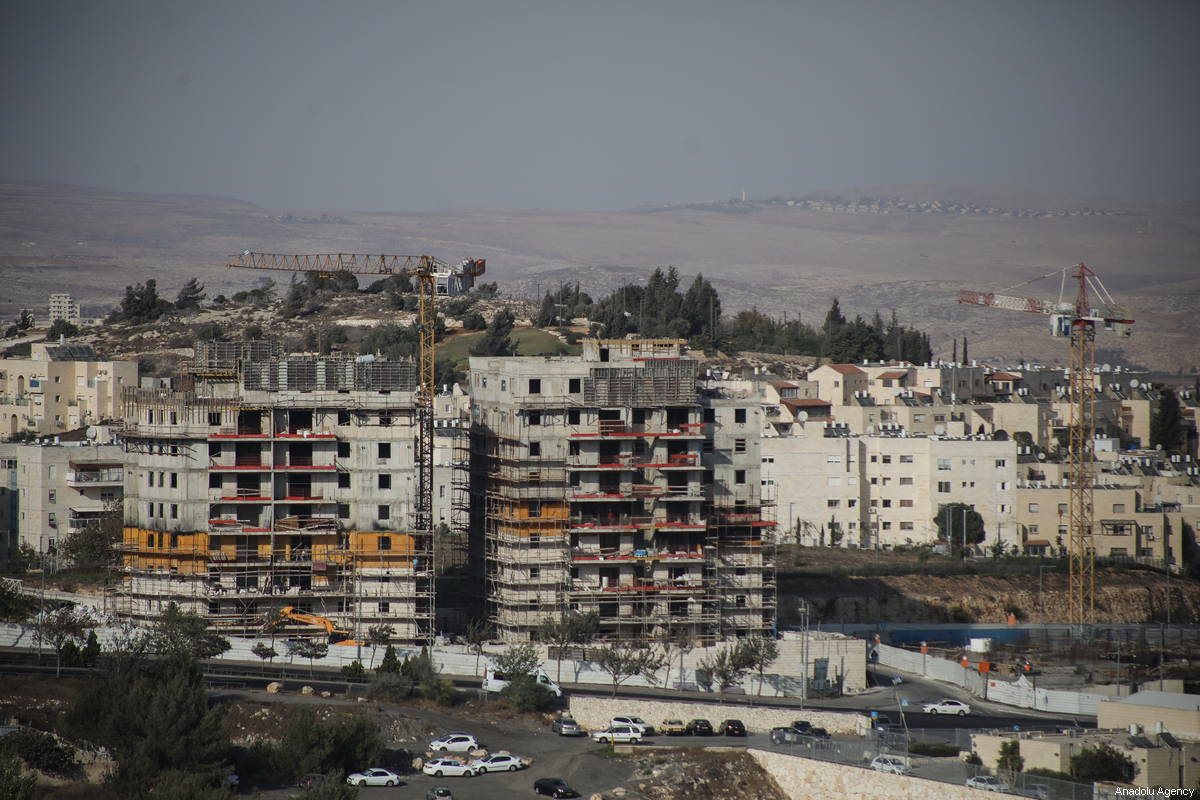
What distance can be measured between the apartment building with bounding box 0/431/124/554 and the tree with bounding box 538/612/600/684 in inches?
1357

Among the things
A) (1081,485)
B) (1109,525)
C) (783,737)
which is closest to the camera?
(783,737)

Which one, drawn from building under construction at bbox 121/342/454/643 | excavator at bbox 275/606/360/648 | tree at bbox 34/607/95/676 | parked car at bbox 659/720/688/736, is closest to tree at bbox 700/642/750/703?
parked car at bbox 659/720/688/736

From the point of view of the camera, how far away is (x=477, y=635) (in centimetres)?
8088

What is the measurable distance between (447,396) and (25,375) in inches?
1553

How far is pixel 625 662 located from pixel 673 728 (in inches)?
244

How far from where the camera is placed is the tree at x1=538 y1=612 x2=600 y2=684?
260 feet

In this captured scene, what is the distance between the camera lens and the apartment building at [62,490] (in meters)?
103

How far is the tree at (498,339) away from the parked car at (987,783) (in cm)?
9509

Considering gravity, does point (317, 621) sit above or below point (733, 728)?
above

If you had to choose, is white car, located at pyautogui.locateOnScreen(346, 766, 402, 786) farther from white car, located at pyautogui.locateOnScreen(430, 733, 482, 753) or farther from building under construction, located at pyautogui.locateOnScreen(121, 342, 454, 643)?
building under construction, located at pyautogui.locateOnScreen(121, 342, 454, 643)

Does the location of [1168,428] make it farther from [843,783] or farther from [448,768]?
[448,768]

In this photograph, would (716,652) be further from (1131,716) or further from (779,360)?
(779,360)

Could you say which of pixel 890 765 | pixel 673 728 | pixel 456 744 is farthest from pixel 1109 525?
pixel 456 744

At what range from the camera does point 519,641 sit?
269 feet
